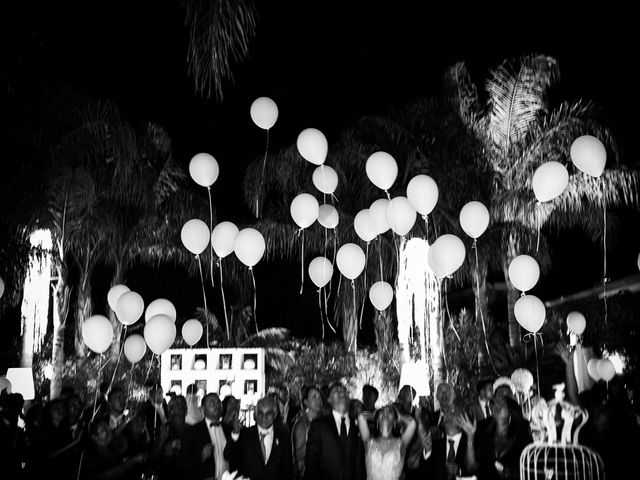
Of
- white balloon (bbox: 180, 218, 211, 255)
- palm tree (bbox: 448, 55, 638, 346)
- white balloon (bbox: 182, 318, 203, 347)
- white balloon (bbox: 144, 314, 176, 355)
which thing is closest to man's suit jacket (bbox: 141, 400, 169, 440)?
white balloon (bbox: 144, 314, 176, 355)

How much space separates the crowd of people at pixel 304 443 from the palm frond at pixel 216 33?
302cm

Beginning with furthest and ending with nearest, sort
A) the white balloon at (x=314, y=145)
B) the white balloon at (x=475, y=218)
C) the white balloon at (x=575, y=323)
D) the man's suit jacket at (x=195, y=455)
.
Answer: the white balloon at (x=575, y=323)
the white balloon at (x=314, y=145)
the white balloon at (x=475, y=218)
the man's suit jacket at (x=195, y=455)

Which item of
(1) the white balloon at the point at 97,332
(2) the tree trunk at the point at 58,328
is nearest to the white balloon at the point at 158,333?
(1) the white balloon at the point at 97,332

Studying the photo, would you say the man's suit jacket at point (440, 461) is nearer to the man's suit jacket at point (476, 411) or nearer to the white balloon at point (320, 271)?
the man's suit jacket at point (476, 411)

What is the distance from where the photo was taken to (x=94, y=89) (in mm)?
14469

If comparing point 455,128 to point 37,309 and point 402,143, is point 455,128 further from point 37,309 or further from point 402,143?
point 37,309

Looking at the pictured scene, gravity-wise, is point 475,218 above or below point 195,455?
above

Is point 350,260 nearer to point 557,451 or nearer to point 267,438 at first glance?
point 267,438

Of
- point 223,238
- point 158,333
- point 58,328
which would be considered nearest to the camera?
point 158,333

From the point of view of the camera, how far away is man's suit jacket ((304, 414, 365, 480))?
6352 millimetres

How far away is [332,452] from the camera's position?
21.0 ft

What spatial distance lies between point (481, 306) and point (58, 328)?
8.98m

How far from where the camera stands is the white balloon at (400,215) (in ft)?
40.1

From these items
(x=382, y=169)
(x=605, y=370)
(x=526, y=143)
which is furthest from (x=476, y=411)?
(x=526, y=143)
